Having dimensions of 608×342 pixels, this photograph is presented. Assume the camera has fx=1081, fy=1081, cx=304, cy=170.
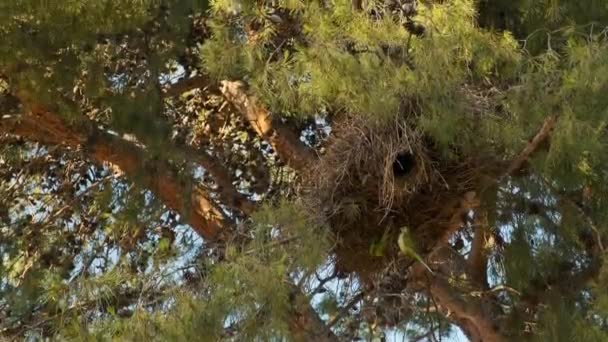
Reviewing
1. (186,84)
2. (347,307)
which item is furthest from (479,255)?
(186,84)

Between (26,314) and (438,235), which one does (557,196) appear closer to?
(438,235)

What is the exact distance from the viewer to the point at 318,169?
4.09 meters

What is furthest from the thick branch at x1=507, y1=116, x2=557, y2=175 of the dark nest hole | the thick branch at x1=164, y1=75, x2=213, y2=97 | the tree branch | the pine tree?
the thick branch at x1=164, y1=75, x2=213, y2=97

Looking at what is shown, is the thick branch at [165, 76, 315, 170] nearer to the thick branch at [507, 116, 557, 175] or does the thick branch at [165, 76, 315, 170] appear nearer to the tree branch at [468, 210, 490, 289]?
the tree branch at [468, 210, 490, 289]

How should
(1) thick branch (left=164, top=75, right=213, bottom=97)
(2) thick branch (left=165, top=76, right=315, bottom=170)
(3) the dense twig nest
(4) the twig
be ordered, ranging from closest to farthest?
(3) the dense twig nest, (4) the twig, (2) thick branch (left=165, top=76, right=315, bottom=170), (1) thick branch (left=164, top=75, right=213, bottom=97)

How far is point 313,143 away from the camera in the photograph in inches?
203

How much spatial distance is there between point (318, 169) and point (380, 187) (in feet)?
0.96

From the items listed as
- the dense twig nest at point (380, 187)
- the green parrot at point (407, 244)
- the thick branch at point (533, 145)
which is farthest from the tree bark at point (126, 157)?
the thick branch at point (533, 145)

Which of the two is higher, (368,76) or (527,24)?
(527,24)

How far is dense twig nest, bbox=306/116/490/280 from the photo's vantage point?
3852 mm

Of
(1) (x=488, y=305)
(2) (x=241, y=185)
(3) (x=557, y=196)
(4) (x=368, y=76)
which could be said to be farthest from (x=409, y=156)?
(2) (x=241, y=185)

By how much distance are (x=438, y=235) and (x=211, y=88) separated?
70.1 inches

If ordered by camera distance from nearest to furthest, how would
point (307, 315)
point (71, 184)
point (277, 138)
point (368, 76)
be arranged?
point (368, 76) → point (307, 315) → point (277, 138) → point (71, 184)

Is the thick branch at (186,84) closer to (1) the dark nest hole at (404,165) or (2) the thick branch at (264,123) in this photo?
(2) the thick branch at (264,123)
